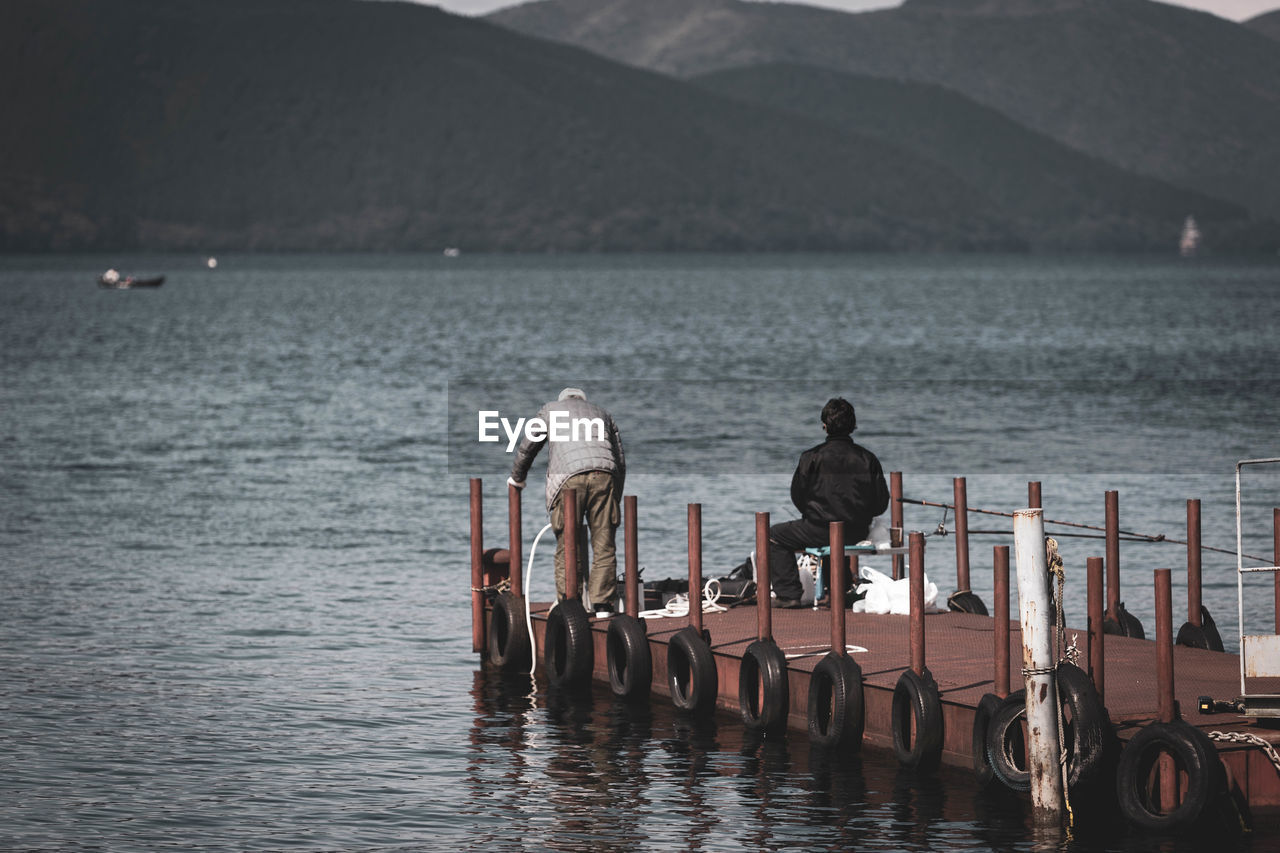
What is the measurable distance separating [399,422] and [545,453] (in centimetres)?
752

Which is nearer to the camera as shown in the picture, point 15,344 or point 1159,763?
point 1159,763

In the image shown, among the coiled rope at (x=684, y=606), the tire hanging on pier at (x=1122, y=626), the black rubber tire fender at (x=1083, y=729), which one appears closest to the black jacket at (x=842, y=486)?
the coiled rope at (x=684, y=606)

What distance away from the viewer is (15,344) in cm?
8581

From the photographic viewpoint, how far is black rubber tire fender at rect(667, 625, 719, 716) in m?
14.9

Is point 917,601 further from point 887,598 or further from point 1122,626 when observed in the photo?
point 1122,626

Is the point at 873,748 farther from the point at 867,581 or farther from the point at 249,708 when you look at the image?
the point at 249,708

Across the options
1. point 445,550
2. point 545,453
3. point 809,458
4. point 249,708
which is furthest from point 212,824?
point 545,453

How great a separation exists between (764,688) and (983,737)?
221 centimetres

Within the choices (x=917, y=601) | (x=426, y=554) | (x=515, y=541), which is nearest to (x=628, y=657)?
(x=515, y=541)

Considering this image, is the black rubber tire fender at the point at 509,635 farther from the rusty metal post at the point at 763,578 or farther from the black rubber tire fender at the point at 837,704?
the black rubber tire fender at the point at 837,704

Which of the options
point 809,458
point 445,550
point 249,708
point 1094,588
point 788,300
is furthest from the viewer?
point 788,300

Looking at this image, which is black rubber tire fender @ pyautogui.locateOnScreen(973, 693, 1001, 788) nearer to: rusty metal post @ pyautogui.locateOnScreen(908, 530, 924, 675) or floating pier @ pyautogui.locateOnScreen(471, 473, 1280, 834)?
floating pier @ pyautogui.locateOnScreen(471, 473, 1280, 834)

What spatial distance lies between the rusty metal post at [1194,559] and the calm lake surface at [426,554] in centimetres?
254

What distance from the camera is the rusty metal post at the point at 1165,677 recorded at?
37.2 ft
